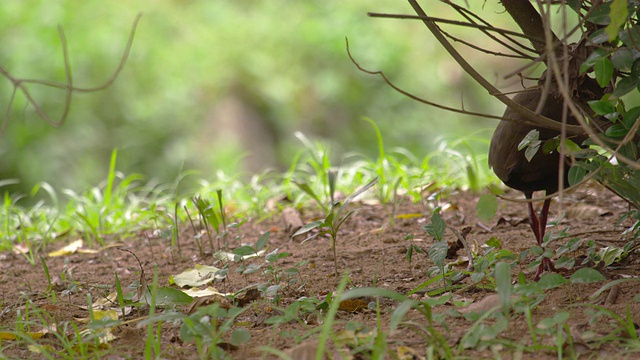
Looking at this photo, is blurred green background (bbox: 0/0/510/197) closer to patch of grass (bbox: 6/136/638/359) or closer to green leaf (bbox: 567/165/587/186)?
patch of grass (bbox: 6/136/638/359)

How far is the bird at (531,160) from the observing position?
2.15 meters

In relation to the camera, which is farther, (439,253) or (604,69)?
(439,253)

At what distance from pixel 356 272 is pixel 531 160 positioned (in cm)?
68

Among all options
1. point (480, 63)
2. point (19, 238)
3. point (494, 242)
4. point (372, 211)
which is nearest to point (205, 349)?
point (494, 242)

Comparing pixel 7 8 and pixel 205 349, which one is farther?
pixel 7 8

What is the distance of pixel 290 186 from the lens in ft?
14.0

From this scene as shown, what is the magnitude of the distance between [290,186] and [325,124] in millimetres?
6238

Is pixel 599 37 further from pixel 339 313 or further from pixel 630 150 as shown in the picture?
pixel 339 313

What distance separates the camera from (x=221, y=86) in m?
10.0

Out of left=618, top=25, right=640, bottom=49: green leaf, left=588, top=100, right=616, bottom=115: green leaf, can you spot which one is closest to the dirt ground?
left=588, top=100, right=616, bottom=115: green leaf

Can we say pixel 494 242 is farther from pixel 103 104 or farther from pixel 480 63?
pixel 103 104

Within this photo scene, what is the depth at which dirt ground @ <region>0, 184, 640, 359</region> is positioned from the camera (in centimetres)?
179

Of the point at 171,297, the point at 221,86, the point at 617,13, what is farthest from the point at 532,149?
the point at 221,86

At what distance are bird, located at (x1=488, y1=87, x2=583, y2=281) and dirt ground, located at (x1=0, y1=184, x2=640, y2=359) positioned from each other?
222 mm
